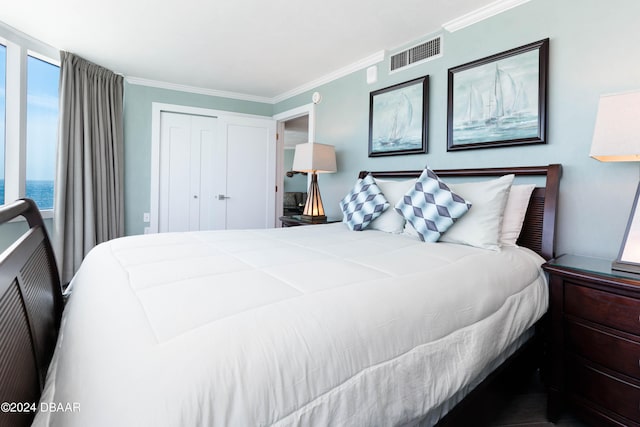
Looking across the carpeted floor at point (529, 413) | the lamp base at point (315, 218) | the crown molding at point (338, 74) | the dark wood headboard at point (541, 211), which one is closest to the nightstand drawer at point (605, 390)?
the carpeted floor at point (529, 413)

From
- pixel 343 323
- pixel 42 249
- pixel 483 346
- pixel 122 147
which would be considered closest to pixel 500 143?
pixel 483 346

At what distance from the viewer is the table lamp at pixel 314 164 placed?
3363mm

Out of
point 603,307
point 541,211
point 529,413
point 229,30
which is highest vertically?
point 229,30

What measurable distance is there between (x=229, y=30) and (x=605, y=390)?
3.42 metres

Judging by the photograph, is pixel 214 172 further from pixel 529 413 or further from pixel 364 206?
pixel 529 413

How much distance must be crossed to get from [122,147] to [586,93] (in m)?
4.56

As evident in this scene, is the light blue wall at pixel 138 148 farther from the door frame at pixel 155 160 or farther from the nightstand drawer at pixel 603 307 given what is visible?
the nightstand drawer at pixel 603 307

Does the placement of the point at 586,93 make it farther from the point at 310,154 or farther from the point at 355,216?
the point at 310,154

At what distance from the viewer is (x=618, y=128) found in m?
1.48

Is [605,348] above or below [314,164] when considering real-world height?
below

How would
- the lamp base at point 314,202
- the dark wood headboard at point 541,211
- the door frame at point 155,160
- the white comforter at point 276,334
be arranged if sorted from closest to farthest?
the white comforter at point 276,334
the dark wood headboard at point 541,211
the lamp base at point 314,202
the door frame at point 155,160

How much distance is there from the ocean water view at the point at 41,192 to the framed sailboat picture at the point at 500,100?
4.04 metres

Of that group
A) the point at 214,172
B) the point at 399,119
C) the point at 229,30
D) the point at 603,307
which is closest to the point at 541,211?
the point at 603,307

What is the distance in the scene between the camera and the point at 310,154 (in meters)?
3.37
